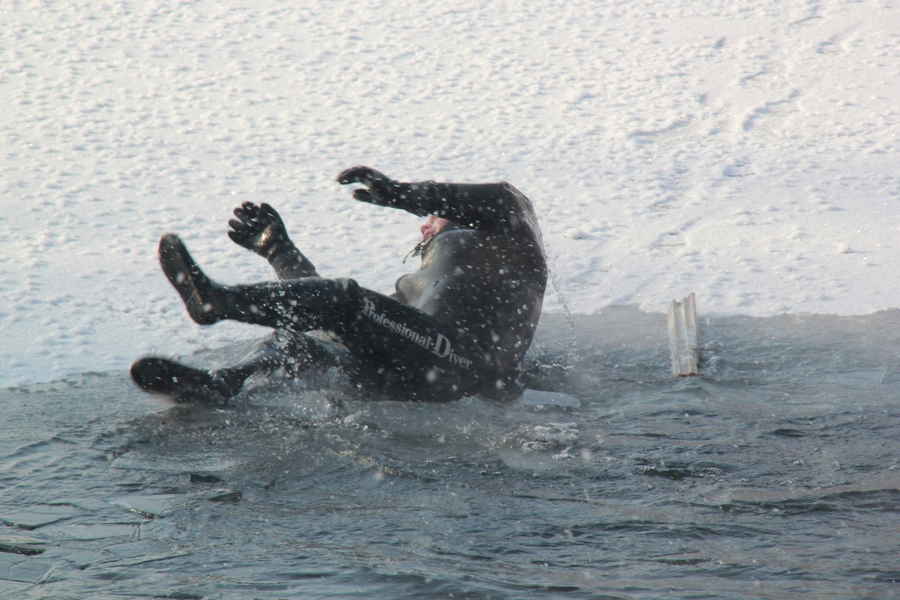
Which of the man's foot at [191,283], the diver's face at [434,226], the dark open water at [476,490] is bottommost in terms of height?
the dark open water at [476,490]

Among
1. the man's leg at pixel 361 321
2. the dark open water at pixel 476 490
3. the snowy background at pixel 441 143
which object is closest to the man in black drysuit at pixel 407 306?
the man's leg at pixel 361 321

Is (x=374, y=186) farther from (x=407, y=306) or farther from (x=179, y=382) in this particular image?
(x=179, y=382)

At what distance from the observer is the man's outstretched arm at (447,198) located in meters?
4.49

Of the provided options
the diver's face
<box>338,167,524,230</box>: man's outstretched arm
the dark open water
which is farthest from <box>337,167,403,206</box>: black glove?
the dark open water

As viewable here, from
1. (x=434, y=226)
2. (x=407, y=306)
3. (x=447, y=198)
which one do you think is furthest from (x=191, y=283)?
(x=434, y=226)

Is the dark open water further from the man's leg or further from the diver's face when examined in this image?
the diver's face

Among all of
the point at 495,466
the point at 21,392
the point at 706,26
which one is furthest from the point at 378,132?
the point at 495,466

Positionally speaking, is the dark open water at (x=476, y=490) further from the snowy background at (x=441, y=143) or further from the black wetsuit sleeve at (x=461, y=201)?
the snowy background at (x=441, y=143)

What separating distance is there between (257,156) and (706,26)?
453 cm

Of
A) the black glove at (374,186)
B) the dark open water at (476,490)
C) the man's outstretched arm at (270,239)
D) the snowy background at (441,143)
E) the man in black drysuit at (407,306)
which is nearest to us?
the dark open water at (476,490)

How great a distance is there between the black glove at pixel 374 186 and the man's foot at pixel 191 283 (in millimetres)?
740

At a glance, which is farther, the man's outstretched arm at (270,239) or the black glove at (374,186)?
the man's outstretched arm at (270,239)

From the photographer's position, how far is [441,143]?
333 inches

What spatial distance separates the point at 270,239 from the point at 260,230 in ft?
0.28
